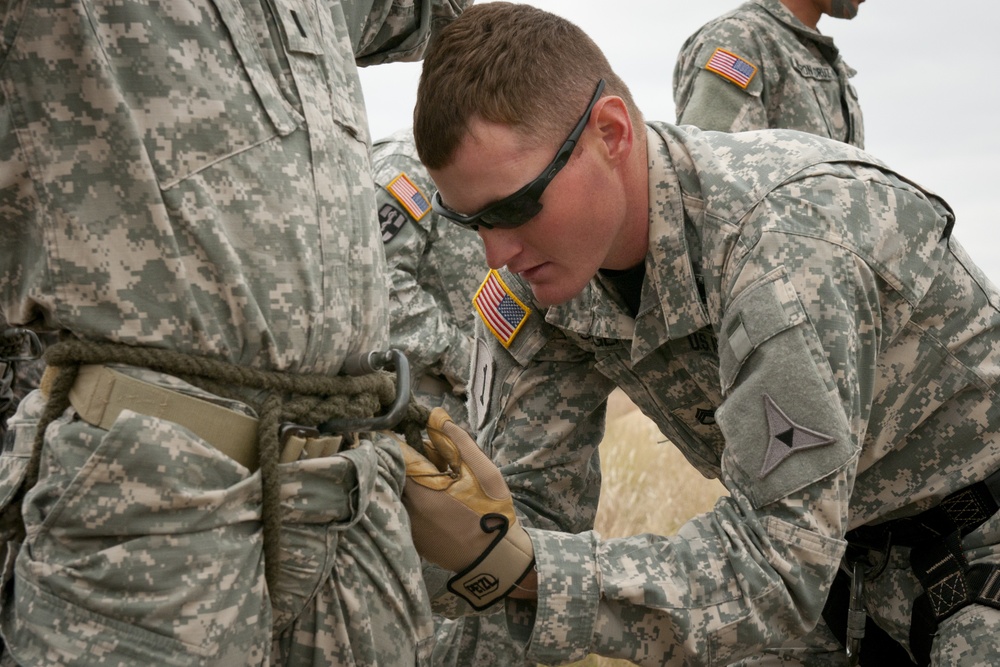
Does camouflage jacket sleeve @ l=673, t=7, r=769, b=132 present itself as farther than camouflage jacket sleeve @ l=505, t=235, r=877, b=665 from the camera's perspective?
Yes

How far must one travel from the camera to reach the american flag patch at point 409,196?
4441 millimetres

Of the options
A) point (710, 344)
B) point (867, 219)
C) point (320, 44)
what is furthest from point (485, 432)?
point (320, 44)

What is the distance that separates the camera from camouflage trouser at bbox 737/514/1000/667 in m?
2.53

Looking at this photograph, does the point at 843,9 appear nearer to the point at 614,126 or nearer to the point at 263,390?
the point at 614,126

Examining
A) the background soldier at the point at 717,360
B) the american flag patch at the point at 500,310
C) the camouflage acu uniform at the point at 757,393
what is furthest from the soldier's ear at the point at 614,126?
the american flag patch at the point at 500,310

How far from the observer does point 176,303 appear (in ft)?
5.32

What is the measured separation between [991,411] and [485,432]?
4.23ft

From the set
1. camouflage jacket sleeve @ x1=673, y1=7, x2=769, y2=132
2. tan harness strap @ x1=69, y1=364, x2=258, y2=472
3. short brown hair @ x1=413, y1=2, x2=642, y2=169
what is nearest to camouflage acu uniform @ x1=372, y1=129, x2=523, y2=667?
camouflage jacket sleeve @ x1=673, y1=7, x2=769, y2=132

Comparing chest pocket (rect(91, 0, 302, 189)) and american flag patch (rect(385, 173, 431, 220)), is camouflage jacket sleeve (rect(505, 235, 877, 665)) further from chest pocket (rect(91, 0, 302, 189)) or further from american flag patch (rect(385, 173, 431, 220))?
american flag patch (rect(385, 173, 431, 220))

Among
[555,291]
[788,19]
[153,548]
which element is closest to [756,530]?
[555,291]

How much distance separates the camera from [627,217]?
2633 millimetres

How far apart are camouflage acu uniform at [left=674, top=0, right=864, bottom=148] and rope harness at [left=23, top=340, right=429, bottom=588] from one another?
3.62m

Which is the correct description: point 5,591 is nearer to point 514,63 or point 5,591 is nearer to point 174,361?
point 174,361

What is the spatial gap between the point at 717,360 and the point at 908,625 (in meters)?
0.83
